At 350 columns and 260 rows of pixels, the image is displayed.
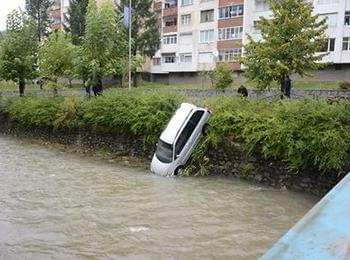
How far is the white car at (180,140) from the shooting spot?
13969 millimetres

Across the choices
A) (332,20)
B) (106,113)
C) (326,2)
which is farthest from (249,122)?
(326,2)

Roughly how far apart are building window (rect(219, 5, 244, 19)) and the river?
123 feet

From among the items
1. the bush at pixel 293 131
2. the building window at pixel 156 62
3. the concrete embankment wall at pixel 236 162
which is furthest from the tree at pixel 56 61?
the building window at pixel 156 62

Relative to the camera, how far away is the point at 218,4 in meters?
50.9

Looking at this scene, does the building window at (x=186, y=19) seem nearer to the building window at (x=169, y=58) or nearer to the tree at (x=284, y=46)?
the building window at (x=169, y=58)

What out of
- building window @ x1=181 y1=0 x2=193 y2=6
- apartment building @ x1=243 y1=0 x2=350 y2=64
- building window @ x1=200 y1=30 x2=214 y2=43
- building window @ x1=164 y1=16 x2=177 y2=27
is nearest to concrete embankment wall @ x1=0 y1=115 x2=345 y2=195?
apartment building @ x1=243 y1=0 x2=350 y2=64

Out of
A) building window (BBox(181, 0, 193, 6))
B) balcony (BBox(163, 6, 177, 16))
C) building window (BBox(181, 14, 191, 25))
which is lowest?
building window (BBox(181, 14, 191, 25))

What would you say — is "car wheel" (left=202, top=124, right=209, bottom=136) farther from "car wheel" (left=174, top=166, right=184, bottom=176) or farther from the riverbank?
"car wheel" (left=174, top=166, right=184, bottom=176)

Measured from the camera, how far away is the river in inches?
299

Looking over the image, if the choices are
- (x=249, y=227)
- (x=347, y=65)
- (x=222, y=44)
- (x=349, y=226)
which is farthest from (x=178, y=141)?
(x=222, y=44)

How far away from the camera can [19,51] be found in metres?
29.0

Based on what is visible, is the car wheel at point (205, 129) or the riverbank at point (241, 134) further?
the car wheel at point (205, 129)

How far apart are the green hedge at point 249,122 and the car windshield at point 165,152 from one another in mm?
891

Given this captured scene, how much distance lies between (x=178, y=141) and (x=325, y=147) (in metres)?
4.77
